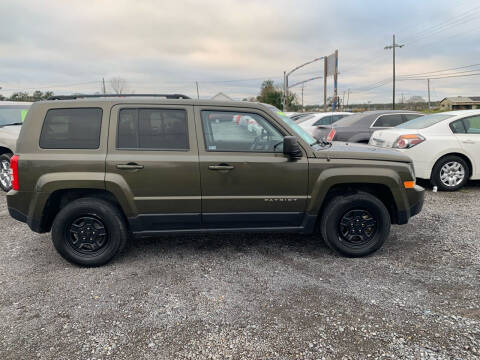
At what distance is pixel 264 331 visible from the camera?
Answer: 2475 millimetres

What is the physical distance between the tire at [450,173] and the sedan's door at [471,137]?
0.17 meters

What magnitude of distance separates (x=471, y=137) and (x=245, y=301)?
587 cm

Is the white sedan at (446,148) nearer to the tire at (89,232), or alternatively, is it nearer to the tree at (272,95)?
the tire at (89,232)

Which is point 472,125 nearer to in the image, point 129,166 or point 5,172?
point 129,166

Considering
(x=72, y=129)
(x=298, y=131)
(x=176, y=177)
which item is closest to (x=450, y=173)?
(x=298, y=131)

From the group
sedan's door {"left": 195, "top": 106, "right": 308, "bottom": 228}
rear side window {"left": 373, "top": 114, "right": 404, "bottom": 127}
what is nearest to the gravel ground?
sedan's door {"left": 195, "top": 106, "right": 308, "bottom": 228}

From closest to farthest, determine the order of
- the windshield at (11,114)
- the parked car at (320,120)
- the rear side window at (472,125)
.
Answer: the rear side window at (472,125), the windshield at (11,114), the parked car at (320,120)

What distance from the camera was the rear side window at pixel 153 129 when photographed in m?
3.39

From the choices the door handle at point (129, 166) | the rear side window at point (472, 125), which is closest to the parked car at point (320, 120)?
the rear side window at point (472, 125)

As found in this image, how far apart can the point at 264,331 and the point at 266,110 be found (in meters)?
2.18

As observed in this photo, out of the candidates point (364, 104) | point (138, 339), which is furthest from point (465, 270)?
point (364, 104)

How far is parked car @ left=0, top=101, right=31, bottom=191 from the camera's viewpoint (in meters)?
6.54

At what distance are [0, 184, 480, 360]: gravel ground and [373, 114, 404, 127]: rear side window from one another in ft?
16.2

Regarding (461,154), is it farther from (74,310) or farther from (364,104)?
(364,104)
